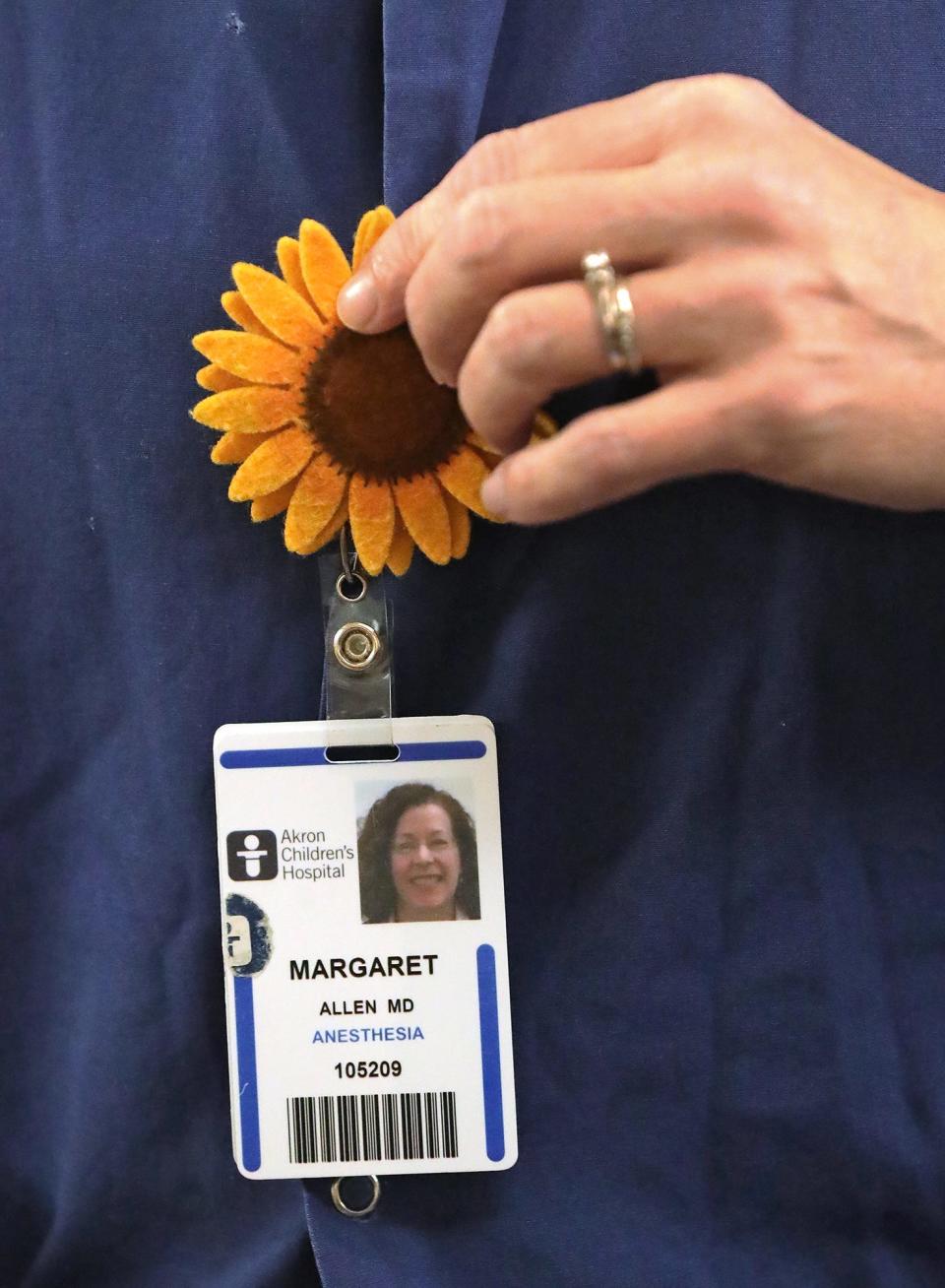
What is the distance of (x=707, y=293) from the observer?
0.42m

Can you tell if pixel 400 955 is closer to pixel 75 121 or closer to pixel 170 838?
pixel 170 838

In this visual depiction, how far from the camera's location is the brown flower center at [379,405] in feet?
1.65

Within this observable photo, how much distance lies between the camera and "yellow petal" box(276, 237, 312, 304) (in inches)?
19.9

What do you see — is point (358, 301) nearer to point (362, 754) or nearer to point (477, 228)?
point (477, 228)

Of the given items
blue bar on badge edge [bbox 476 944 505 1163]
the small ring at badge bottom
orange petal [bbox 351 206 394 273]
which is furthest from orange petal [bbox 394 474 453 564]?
the small ring at badge bottom

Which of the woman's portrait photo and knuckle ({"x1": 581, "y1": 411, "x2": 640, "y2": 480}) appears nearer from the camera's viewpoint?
knuckle ({"x1": 581, "y1": 411, "x2": 640, "y2": 480})

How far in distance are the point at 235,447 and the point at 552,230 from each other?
0.18 meters

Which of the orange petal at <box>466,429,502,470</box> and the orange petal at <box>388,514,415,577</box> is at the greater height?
the orange petal at <box>466,429,502,470</box>

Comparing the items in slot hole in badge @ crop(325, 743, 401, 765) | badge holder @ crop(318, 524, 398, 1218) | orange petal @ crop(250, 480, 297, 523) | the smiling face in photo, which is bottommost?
the smiling face in photo

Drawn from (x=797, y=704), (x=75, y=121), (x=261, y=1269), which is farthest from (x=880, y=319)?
(x=261, y=1269)

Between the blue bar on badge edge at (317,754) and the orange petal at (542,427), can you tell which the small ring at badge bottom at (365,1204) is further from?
the orange petal at (542,427)

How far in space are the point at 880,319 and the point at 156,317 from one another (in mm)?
329

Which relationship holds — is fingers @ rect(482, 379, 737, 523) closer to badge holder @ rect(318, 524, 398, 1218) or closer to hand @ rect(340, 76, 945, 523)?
hand @ rect(340, 76, 945, 523)

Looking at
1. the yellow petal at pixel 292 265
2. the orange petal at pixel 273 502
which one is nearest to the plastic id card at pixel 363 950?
the orange petal at pixel 273 502
